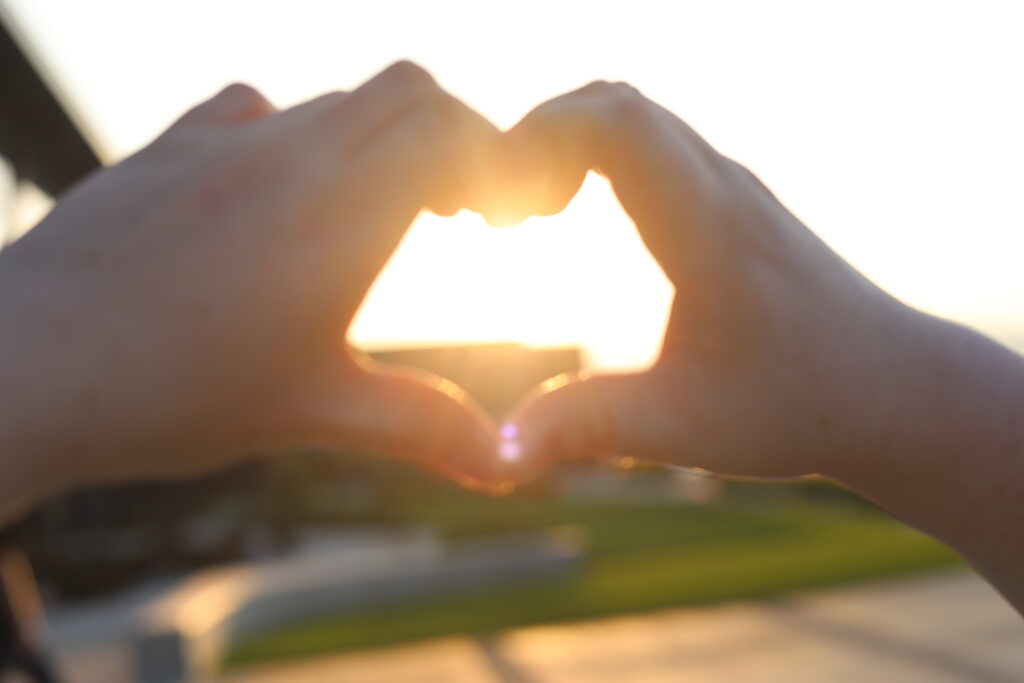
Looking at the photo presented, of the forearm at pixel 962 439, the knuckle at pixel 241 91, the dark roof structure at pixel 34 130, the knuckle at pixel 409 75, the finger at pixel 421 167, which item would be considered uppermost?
the dark roof structure at pixel 34 130

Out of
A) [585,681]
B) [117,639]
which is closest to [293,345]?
[585,681]

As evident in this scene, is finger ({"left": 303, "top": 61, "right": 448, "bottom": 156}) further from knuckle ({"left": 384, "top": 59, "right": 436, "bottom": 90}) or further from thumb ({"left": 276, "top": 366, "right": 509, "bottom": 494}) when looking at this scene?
thumb ({"left": 276, "top": 366, "right": 509, "bottom": 494})

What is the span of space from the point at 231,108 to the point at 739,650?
6.56 metres

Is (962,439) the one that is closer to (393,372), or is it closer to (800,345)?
(800,345)

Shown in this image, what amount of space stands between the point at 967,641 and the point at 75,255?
7.57 meters

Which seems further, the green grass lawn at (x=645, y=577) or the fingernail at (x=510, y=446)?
the green grass lawn at (x=645, y=577)

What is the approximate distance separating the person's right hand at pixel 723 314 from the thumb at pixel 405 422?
0.06 m

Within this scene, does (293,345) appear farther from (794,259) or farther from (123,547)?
(123,547)

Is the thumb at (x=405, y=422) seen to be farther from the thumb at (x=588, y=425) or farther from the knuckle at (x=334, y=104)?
the knuckle at (x=334, y=104)

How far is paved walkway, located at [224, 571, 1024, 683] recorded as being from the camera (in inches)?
231

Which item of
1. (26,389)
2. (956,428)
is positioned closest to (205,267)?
(26,389)

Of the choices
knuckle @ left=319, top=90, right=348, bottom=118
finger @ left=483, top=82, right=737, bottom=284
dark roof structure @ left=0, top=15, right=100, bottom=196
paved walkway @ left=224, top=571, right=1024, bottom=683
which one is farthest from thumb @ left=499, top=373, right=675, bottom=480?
paved walkway @ left=224, top=571, right=1024, bottom=683

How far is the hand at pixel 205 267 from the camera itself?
814mm

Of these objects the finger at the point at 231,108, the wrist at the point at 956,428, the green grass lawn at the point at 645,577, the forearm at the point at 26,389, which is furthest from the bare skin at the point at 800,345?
the green grass lawn at the point at 645,577
